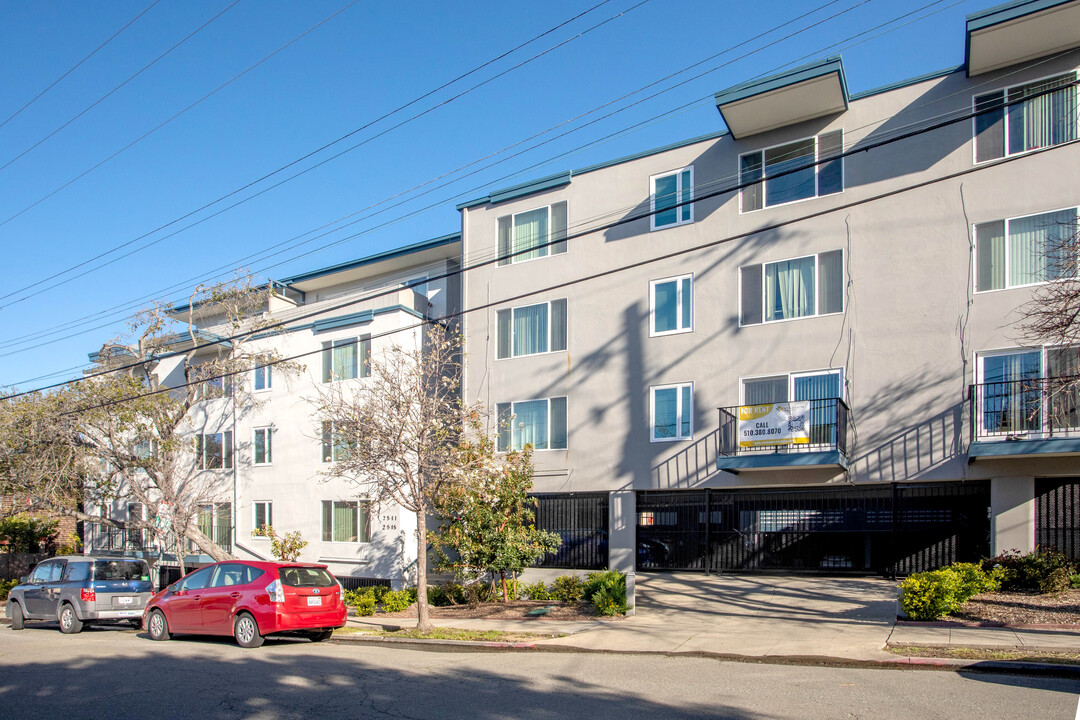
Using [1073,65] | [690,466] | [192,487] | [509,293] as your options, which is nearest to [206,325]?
[192,487]

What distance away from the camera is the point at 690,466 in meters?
21.2

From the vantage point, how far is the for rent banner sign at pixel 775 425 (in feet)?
63.3

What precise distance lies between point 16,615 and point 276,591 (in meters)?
9.36

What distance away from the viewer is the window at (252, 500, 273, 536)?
1113 inches

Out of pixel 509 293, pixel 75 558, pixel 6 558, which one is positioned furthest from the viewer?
pixel 6 558

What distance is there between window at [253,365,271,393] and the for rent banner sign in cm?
1650

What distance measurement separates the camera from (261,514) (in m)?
28.7

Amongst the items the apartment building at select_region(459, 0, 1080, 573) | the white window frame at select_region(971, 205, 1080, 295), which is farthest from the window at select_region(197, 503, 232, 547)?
the white window frame at select_region(971, 205, 1080, 295)

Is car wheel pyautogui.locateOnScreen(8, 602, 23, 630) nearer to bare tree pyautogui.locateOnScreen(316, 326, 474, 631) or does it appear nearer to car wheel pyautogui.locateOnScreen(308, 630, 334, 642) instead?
bare tree pyautogui.locateOnScreen(316, 326, 474, 631)

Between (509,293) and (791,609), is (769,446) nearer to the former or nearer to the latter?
(791,609)

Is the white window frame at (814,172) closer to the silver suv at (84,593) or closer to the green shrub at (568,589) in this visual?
the green shrub at (568,589)

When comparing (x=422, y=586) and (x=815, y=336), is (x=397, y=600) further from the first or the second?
(x=815, y=336)

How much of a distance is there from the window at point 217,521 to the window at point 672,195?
17762 mm

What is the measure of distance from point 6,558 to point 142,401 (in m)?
13.0
